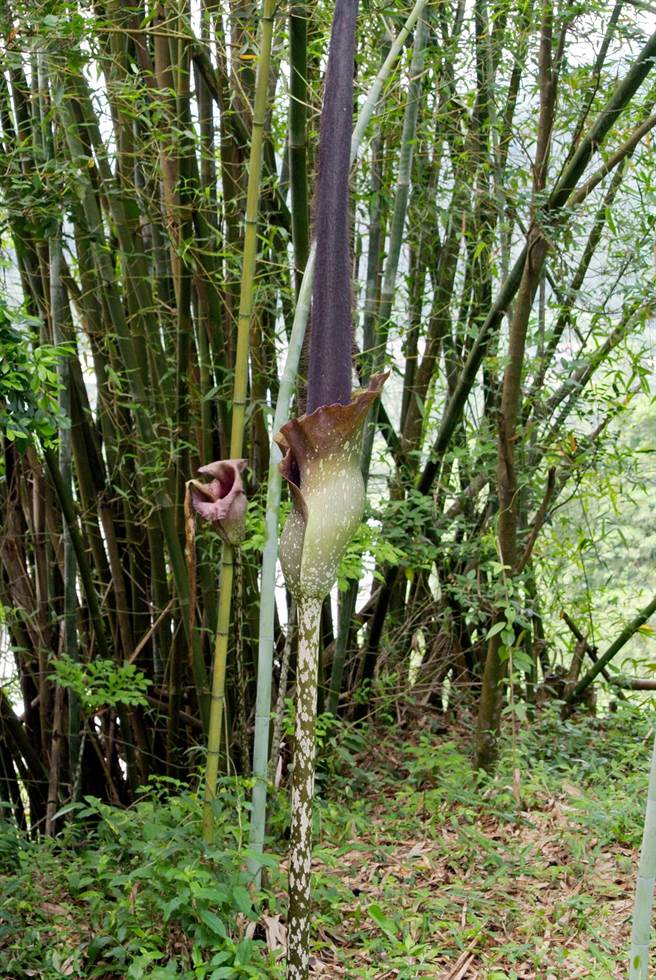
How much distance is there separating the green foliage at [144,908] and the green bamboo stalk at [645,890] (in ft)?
2.27

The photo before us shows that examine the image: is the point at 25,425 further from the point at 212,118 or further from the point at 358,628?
the point at 358,628

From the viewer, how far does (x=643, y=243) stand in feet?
11.0

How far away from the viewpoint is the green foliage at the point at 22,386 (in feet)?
6.51

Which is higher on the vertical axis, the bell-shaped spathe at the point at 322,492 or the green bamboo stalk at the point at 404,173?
the green bamboo stalk at the point at 404,173

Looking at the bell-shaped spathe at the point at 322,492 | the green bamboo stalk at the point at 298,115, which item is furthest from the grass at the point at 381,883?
the green bamboo stalk at the point at 298,115

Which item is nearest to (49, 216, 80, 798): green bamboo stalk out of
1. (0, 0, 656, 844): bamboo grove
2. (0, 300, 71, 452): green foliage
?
(0, 0, 656, 844): bamboo grove

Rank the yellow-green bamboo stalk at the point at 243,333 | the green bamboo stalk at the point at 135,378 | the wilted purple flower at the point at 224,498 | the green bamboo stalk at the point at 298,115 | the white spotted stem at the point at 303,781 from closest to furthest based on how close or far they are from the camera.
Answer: the white spotted stem at the point at 303,781 → the wilted purple flower at the point at 224,498 → the yellow-green bamboo stalk at the point at 243,333 → the green bamboo stalk at the point at 298,115 → the green bamboo stalk at the point at 135,378

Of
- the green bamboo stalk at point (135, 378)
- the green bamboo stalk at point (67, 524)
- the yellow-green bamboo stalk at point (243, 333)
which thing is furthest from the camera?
the green bamboo stalk at point (67, 524)

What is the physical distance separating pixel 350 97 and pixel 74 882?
5.90 ft

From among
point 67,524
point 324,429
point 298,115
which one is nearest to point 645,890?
point 324,429

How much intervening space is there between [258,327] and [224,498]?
1.70 meters

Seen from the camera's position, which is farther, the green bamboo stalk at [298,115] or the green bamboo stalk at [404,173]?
the green bamboo stalk at [404,173]

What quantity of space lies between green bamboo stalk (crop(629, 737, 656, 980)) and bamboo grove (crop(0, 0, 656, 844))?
1.14 m

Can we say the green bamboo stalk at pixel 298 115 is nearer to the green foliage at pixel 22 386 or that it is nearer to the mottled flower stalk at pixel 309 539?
the green foliage at pixel 22 386
